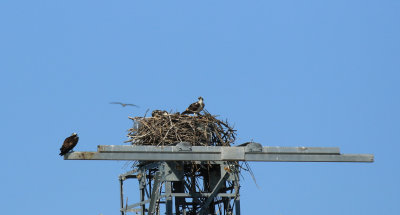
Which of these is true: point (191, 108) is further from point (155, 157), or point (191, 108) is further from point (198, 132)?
point (155, 157)

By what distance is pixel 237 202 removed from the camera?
20.4m

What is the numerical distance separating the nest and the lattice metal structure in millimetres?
539

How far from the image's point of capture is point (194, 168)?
70.0 ft

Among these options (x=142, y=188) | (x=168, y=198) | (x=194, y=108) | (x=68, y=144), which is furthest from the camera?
(x=194, y=108)

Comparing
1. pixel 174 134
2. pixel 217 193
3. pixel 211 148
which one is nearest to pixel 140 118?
pixel 174 134

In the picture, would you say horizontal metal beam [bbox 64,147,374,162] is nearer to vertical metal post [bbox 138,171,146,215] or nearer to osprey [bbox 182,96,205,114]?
vertical metal post [bbox 138,171,146,215]

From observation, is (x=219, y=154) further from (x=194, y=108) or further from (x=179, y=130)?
(x=194, y=108)

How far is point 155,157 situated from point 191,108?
7742 millimetres

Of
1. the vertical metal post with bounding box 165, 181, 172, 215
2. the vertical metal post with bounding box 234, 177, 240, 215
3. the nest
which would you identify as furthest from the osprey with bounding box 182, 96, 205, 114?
the vertical metal post with bounding box 165, 181, 172, 215

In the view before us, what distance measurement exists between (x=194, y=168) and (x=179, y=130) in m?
1.15

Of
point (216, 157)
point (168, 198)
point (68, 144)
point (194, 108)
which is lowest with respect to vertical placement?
point (168, 198)

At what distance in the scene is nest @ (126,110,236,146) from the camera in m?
20.5

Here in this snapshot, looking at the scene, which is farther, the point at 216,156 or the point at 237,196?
the point at 237,196

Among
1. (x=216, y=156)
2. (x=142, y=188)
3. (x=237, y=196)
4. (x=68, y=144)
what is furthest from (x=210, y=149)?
(x=142, y=188)
